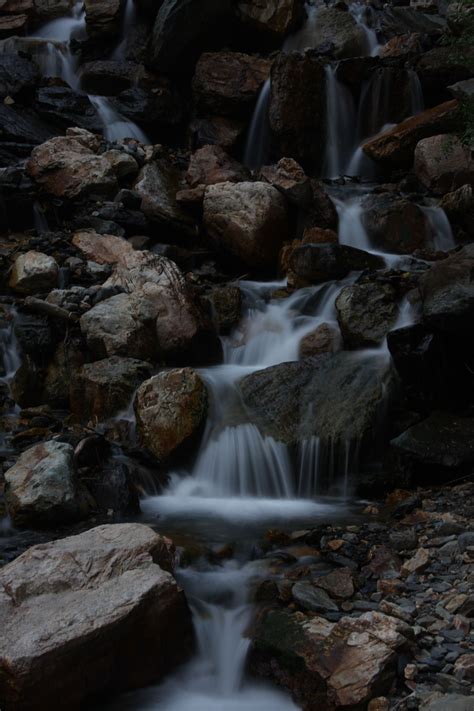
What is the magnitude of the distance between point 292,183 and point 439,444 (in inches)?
268

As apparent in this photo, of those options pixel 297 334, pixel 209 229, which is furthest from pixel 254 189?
pixel 297 334

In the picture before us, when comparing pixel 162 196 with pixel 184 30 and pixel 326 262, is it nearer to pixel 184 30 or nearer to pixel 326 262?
pixel 326 262

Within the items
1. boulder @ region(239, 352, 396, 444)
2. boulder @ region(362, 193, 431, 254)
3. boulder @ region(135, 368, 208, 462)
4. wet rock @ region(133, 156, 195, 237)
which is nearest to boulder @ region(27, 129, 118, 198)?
wet rock @ region(133, 156, 195, 237)

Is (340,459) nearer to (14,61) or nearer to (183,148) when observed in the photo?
(183,148)

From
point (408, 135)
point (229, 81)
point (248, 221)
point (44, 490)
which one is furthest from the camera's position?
point (229, 81)

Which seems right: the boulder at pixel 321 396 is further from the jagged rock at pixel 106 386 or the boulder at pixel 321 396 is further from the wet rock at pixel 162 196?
the wet rock at pixel 162 196

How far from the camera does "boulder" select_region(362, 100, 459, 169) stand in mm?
13414

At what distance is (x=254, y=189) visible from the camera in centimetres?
1144

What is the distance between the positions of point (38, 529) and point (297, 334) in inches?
193

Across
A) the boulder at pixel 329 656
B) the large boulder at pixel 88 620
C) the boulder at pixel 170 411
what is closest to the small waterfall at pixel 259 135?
the boulder at pixel 170 411

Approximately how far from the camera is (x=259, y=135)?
1570 cm

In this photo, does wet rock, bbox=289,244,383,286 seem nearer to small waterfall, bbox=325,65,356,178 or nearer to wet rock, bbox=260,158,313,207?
wet rock, bbox=260,158,313,207

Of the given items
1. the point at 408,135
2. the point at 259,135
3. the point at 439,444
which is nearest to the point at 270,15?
the point at 259,135

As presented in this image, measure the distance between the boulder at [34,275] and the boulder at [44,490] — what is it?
454 centimetres
